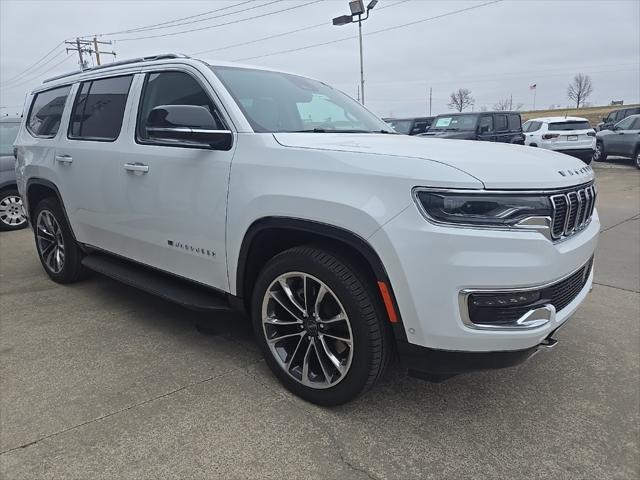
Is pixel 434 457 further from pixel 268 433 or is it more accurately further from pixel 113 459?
pixel 113 459

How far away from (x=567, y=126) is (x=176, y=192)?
16.9 m

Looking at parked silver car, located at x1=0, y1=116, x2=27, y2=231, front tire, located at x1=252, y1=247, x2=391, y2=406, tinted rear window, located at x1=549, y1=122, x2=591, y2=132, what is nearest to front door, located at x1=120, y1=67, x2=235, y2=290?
front tire, located at x1=252, y1=247, x2=391, y2=406

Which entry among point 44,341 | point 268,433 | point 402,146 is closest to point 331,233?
point 402,146

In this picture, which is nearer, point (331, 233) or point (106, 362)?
point (331, 233)

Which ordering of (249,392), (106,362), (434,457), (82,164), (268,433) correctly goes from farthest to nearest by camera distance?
(82,164) → (106,362) → (249,392) → (268,433) → (434,457)

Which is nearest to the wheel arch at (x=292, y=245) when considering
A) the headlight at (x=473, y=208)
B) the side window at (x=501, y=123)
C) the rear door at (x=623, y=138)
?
the headlight at (x=473, y=208)

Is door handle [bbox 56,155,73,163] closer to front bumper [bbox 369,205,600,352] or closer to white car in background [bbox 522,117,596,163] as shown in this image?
front bumper [bbox 369,205,600,352]

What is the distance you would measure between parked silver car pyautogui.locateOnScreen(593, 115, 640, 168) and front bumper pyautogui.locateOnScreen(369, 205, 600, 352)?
16914 mm

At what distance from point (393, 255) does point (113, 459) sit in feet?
5.25

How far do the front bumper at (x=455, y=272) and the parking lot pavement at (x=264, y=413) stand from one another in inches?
22.6

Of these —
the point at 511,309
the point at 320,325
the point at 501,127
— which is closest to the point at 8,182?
the point at 320,325

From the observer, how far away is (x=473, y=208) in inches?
81.7

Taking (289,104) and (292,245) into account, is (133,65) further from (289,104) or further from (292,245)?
(292,245)

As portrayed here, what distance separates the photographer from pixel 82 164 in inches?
155
